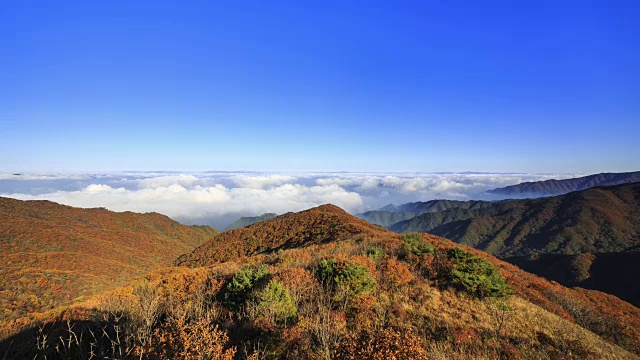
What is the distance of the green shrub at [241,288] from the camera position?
49.8ft

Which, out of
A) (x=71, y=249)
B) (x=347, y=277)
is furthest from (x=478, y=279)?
(x=71, y=249)

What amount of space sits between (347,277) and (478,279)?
8.63 metres

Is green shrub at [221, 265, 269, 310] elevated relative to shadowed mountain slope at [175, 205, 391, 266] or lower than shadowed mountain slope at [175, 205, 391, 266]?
elevated

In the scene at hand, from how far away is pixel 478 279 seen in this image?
1736 centimetres

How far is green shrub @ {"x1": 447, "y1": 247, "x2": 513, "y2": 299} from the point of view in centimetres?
1667

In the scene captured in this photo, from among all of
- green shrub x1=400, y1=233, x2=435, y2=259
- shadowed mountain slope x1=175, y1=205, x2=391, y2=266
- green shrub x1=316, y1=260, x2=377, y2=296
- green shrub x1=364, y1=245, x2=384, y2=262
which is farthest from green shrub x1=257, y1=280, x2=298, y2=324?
shadowed mountain slope x1=175, y1=205, x2=391, y2=266

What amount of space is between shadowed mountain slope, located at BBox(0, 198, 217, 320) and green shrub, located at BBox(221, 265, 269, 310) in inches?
1848

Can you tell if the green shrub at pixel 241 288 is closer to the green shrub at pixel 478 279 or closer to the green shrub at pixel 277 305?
the green shrub at pixel 277 305

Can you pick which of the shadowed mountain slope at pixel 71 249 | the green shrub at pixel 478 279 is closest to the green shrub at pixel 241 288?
the green shrub at pixel 478 279

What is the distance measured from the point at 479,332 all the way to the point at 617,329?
11.9m

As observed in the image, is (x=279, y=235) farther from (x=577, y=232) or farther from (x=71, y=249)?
(x=577, y=232)

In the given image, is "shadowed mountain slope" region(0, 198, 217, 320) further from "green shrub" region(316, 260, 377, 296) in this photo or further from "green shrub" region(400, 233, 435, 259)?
"green shrub" region(400, 233, 435, 259)

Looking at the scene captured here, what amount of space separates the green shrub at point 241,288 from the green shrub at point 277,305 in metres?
2.37

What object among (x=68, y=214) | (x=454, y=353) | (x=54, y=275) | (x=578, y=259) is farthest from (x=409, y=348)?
(x=68, y=214)
